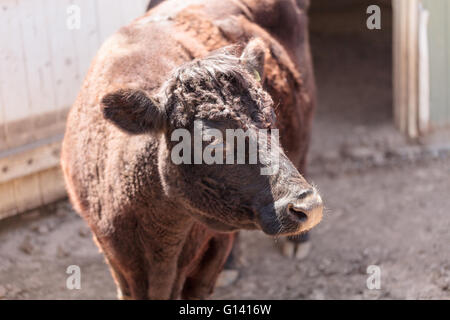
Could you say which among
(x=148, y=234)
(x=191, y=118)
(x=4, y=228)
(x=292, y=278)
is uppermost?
(x=191, y=118)

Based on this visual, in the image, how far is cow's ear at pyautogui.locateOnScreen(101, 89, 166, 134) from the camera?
3.38 m

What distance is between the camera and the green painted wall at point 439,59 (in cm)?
736

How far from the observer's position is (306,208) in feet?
10.0

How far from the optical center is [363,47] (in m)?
10.2

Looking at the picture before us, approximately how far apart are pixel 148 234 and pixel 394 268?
2.38m

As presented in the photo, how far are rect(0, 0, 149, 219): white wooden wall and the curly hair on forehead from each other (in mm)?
2647

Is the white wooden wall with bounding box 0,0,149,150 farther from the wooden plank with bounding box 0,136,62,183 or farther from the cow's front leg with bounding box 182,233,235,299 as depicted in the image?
the cow's front leg with bounding box 182,233,235,299

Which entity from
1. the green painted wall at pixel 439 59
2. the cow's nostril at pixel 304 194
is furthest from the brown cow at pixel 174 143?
the green painted wall at pixel 439 59

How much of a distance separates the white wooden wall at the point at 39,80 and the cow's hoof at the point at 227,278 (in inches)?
70.6

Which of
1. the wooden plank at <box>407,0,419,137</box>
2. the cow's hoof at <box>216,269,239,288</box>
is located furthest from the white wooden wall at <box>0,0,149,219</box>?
the wooden plank at <box>407,0,419,137</box>

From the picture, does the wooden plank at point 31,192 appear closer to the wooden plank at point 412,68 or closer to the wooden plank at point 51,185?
the wooden plank at point 51,185
